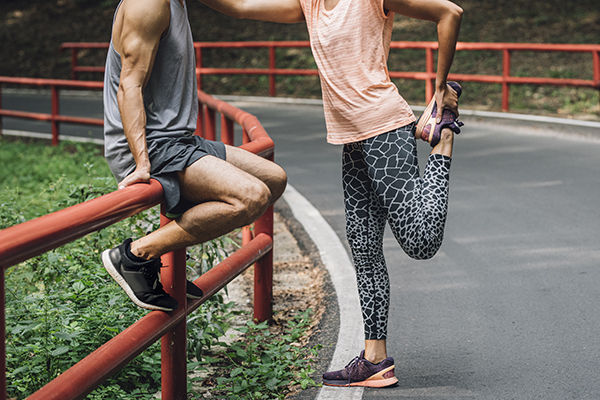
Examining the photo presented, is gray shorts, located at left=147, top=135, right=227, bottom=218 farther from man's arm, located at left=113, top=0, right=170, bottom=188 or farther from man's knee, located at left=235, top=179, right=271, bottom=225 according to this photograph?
man's knee, located at left=235, top=179, right=271, bottom=225

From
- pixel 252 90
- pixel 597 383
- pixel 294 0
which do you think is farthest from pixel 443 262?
pixel 252 90

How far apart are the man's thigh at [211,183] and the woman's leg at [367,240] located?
2.26 ft

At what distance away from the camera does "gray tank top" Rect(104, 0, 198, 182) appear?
130 inches

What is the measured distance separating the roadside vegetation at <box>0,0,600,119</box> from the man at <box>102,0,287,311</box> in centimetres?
987

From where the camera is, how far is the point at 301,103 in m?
14.8

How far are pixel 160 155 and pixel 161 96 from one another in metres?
0.33

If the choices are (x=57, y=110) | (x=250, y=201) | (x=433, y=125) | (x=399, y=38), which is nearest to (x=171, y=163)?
(x=250, y=201)

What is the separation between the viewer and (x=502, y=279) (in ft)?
17.2

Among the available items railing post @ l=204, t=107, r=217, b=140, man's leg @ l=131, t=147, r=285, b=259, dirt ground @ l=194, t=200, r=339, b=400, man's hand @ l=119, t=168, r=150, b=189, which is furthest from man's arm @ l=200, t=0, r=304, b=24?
railing post @ l=204, t=107, r=217, b=140

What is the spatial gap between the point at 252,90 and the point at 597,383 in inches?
585

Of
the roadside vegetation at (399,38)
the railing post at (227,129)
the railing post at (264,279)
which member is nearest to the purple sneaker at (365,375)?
the railing post at (264,279)

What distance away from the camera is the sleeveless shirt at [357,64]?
10.9 feet

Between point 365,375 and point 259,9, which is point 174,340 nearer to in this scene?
point 365,375

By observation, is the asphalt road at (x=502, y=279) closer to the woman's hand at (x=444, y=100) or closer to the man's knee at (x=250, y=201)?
the man's knee at (x=250, y=201)
